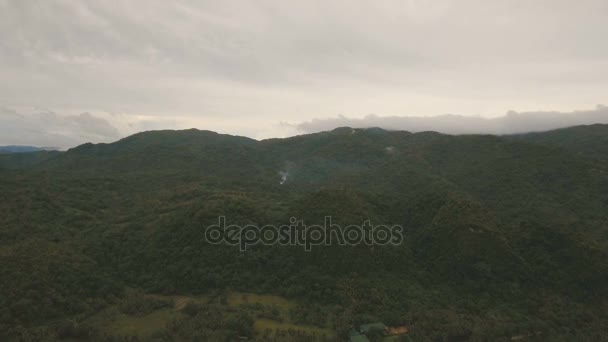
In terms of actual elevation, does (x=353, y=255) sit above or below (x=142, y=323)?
above

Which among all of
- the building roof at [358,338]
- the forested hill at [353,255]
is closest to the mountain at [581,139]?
the forested hill at [353,255]

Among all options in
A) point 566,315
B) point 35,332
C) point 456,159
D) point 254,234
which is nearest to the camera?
point 35,332

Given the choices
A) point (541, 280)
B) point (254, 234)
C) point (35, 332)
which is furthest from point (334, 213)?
point (35, 332)

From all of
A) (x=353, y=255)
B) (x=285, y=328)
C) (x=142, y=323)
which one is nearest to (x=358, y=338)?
(x=285, y=328)

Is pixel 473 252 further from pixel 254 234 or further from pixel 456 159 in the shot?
pixel 456 159

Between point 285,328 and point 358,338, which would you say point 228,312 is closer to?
point 285,328

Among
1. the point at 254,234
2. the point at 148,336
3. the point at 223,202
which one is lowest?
the point at 148,336

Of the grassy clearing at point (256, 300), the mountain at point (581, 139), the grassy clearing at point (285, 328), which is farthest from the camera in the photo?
the mountain at point (581, 139)

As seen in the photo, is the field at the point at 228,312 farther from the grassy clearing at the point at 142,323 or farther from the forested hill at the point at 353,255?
the forested hill at the point at 353,255

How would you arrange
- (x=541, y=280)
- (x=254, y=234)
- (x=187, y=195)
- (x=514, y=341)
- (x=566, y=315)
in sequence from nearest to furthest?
(x=514, y=341) < (x=566, y=315) < (x=541, y=280) < (x=254, y=234) < (x=187, y=195)
